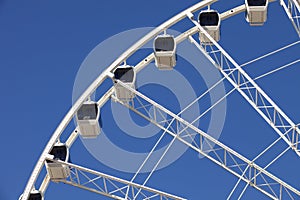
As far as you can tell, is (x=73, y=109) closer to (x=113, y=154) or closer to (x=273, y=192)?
(x=113, y=154)

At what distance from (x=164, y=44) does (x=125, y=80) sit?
5.58 ft

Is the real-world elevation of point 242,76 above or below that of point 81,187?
above

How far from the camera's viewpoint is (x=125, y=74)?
32.3m

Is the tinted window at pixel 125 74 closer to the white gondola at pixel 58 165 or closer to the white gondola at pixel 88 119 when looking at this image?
the white gondola at pixel 88 119

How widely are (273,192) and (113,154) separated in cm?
703

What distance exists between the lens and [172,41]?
32656mm

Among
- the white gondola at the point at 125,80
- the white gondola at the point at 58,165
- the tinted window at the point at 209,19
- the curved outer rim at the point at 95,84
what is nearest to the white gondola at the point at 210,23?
the tinted window at the point at 209,19

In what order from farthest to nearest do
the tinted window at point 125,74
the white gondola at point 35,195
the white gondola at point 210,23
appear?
the white gondola at point 210,23
the tinted window at point 125,74
the white gondola at point 35,195

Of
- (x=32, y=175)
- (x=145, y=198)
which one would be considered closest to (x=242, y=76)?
(x=145, y=198)

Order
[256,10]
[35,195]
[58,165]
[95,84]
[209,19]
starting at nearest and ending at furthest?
1. [35,195]
2. [58,165]
3. [95,84]
4. [209,19]
5. [256,10]

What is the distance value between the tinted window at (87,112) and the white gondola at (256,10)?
5.94m

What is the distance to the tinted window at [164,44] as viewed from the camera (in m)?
32.6

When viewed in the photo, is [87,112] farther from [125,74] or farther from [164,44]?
[164,44]

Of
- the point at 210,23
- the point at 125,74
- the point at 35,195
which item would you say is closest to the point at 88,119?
the point at 125,74
